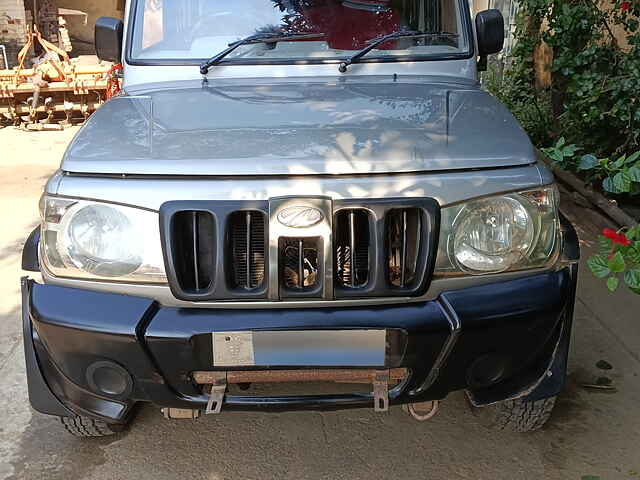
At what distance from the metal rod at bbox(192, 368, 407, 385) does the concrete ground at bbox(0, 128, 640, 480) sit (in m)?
0.62

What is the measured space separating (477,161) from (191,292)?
0.98m

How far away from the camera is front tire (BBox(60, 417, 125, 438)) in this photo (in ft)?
8.91

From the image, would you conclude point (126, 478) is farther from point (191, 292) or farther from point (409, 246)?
point (409, 246)

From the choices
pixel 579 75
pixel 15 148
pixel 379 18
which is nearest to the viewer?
pixel 379 18

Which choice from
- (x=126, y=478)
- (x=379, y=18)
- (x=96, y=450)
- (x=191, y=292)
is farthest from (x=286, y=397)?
(x=379, y=18)

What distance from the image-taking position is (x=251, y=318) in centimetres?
212

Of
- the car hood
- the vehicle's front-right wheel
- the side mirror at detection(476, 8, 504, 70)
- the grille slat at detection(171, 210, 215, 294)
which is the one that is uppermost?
the side mirror at detection(476, 8, 504, 70)

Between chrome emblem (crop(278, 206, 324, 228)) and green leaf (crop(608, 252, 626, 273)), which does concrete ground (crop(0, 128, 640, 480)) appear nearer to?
green leaf (crop(608, 252, 626, 273))

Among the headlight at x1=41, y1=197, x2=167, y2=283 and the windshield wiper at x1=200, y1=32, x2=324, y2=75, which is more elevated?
the windshield wiper at x1=200, y1=32, x2=324, y2=75

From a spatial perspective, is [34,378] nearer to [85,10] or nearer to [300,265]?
[300,265]

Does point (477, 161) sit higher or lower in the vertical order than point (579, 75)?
higher

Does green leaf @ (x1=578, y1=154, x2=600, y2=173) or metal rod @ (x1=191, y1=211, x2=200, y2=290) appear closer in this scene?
metal rod @ (x1=191, y1=211, x2=200, y2=290)

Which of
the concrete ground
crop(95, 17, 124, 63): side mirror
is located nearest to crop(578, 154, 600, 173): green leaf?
the concrete ground

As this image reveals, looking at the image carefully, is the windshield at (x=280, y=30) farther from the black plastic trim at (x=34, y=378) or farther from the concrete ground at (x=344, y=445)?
the concrete ground at (x=344, y=445)
